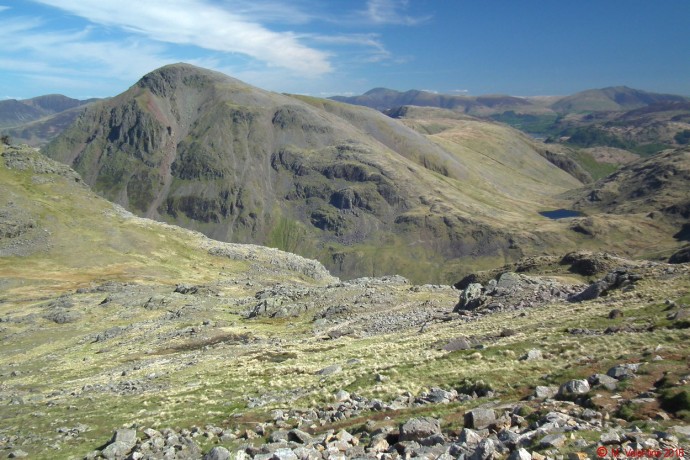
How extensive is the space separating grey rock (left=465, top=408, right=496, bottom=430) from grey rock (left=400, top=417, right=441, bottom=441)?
131 cm

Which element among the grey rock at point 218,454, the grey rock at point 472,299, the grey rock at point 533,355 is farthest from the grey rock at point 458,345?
the grey rock at point 472,299

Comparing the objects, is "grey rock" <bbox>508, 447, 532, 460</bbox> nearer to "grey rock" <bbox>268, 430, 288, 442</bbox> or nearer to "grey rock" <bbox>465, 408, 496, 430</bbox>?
"grey rock" <bbox>465, 408, 496, 430</bbox>

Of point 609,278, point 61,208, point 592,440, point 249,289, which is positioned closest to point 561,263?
point 609,278

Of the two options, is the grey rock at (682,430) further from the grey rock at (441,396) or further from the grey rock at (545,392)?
the grey rock at (441,396)

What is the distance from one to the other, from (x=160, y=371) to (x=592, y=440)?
42996 mm

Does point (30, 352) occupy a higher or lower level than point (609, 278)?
lower

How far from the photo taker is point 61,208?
16175 cm

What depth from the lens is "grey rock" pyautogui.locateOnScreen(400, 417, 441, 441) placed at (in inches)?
778

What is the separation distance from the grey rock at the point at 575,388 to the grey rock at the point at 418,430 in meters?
6.87

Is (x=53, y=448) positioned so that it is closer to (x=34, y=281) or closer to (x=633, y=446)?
(x=633, y=446)

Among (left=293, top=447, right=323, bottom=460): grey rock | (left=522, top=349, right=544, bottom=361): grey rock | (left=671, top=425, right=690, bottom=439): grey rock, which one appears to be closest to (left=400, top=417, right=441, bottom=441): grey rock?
(left=293, top=447, right=323, bottom=460): grey rock

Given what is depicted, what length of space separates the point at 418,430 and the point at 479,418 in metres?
2.67

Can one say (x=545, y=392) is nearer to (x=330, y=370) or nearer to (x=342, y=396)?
(x=342, y=396)

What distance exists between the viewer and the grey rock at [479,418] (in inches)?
781
